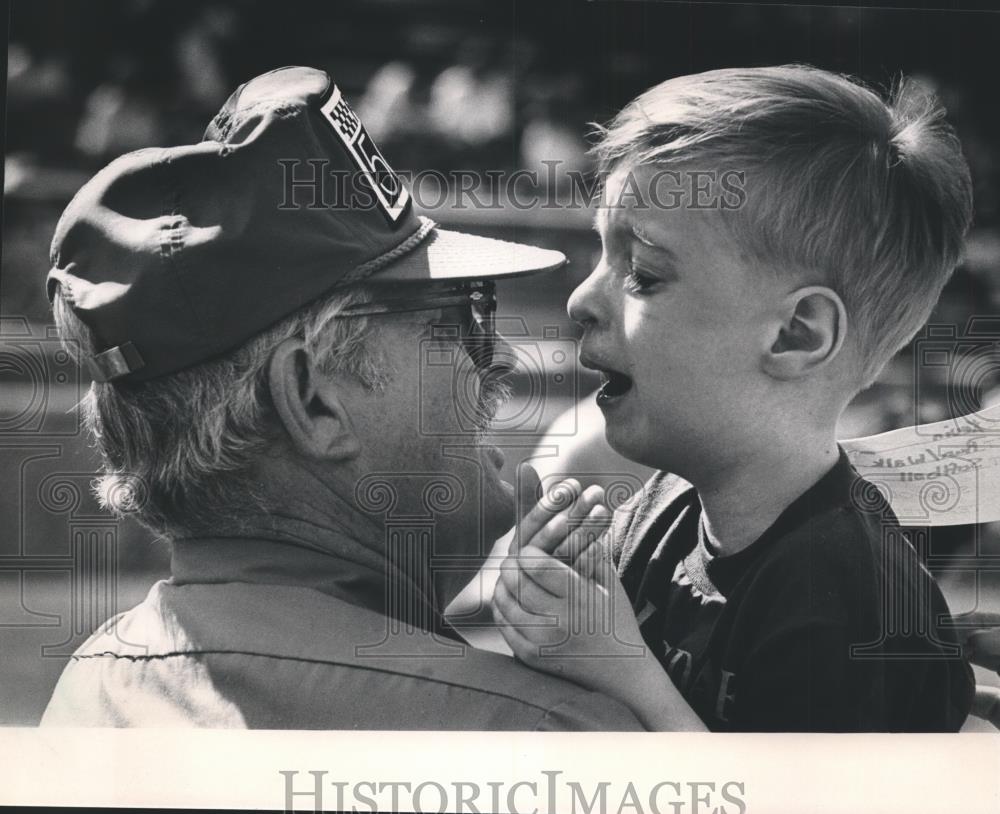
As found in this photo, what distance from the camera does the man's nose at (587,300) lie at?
2.80 metres

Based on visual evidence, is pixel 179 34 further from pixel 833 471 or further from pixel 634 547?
pixel 833 471

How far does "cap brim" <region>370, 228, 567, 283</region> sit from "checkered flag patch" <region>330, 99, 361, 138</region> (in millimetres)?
290

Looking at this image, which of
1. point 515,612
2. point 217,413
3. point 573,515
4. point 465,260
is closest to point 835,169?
point 465,260

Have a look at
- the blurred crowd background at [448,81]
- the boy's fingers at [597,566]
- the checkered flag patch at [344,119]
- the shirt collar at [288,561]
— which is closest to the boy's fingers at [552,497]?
the boy's fingers at [597,566]

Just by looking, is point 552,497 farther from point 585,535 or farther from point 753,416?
point 753,416

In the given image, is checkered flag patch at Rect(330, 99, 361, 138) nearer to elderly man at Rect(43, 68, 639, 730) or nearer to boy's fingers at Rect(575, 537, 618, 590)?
elderly man at Rect(43, 68, 639, 730)

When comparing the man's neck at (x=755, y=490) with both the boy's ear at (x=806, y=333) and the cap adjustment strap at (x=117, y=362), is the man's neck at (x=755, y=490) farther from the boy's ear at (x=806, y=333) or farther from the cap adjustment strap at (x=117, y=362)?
the cap adjustment strap at (x=117, y=362)

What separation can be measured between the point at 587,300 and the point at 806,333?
0.51 metres

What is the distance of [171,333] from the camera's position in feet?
7.88

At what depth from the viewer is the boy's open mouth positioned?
9.16ft

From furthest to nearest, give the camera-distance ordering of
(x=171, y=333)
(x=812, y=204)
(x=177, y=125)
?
1. (x=177, y=125)
2. (x=812, y=204)
3. (x=171, y=333)

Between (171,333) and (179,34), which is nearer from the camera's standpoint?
(171,333)

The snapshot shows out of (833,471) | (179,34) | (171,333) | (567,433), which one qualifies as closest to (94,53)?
(179,34)

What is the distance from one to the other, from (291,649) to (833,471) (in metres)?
1.30
